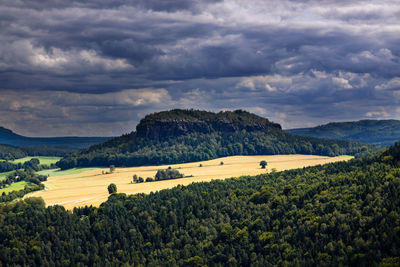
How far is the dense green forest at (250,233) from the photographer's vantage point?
137 m

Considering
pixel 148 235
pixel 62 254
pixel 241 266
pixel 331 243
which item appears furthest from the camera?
pixel 148 235

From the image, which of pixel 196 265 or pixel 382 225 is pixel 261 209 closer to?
pixel 196 265

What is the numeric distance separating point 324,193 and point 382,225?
1819 inches

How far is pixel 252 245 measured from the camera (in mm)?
161250

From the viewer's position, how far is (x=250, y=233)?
566 ft

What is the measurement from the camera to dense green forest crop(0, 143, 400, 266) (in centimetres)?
13669

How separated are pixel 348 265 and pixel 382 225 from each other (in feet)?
62.8

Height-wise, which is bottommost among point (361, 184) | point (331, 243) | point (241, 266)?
point (241, 266)

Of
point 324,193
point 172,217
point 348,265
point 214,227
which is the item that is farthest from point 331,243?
point 172,217

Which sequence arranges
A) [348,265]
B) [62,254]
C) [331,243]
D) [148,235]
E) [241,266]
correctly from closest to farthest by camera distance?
[348,265] < [331,243] < [241,266] < [62,254] < [148,235]

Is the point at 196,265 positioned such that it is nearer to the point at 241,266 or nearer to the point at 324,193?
the point at 241,266

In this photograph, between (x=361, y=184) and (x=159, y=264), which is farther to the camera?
(x=361, y=184)

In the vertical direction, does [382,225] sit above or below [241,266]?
above

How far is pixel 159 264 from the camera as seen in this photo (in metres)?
163
